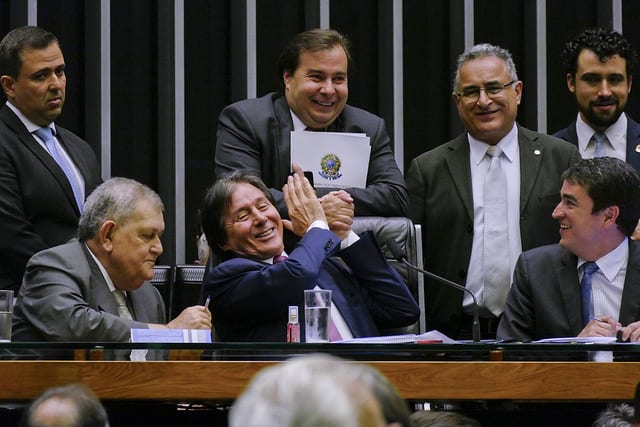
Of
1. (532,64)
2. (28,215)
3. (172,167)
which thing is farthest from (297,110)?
(532,64)

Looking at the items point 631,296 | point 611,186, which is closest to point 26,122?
point 611,186

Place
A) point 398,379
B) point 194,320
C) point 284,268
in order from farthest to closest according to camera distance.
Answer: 1. point 284,268
2. point 194,320
3. point 398,379

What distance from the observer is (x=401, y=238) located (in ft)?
12.5

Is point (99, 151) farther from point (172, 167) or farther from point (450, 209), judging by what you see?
point (450, 209)

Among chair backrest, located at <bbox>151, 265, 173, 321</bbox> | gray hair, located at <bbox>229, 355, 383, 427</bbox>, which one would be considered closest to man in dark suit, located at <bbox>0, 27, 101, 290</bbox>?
chair backrest, located at <bbox>151, 265, 173, 321</bbox>

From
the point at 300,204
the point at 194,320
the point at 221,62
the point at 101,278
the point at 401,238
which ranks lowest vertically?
the point at 194,320

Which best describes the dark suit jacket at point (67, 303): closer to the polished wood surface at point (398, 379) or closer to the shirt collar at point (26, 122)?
the polished wood surface at point (398, 379)

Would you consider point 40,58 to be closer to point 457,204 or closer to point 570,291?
point 457,204

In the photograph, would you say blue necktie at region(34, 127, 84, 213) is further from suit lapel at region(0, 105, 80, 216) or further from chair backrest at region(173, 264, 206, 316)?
chair backrest at region(173, 264, 206, 316)

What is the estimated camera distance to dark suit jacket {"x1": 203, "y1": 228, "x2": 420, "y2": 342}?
3.35 meters

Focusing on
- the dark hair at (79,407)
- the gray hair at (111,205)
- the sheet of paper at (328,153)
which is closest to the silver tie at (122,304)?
the gray hair at (111,205)

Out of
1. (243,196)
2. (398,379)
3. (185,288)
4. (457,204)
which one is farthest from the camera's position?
(185,288)

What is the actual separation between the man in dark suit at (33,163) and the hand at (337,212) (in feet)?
3.14

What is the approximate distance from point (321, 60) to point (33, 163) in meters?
1.03
